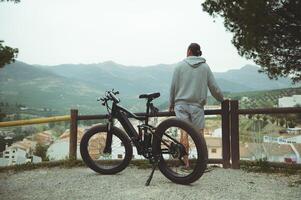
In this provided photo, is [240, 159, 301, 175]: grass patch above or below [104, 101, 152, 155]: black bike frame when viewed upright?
below

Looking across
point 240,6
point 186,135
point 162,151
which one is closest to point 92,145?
point 162,151

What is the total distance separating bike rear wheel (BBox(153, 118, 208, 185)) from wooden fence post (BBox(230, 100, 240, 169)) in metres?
1.56

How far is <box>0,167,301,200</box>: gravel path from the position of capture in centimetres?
407

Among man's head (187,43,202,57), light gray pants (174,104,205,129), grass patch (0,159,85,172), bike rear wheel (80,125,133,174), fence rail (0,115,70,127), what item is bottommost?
grass patch (0,159,85,172)

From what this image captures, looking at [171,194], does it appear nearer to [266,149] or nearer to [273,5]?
[266,149]

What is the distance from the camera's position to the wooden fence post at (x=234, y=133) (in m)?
6.03

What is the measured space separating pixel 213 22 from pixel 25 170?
18.0ft

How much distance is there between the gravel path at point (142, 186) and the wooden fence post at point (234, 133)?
0.87 feet

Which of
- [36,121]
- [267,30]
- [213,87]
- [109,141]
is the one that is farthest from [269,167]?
[36,121]

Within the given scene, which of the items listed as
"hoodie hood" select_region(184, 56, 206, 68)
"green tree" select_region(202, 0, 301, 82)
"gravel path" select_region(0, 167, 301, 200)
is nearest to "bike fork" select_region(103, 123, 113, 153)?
"gravel path" select_region(0, 167, 301, 200)

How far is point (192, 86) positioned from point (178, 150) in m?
0.94

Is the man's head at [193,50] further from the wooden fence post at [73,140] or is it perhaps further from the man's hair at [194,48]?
the wooden fence post at [73,140]

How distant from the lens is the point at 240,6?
8.23m

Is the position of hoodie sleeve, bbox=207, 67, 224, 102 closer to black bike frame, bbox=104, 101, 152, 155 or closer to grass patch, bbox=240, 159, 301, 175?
black bike frame, bbox=104, 101, 152, 155
